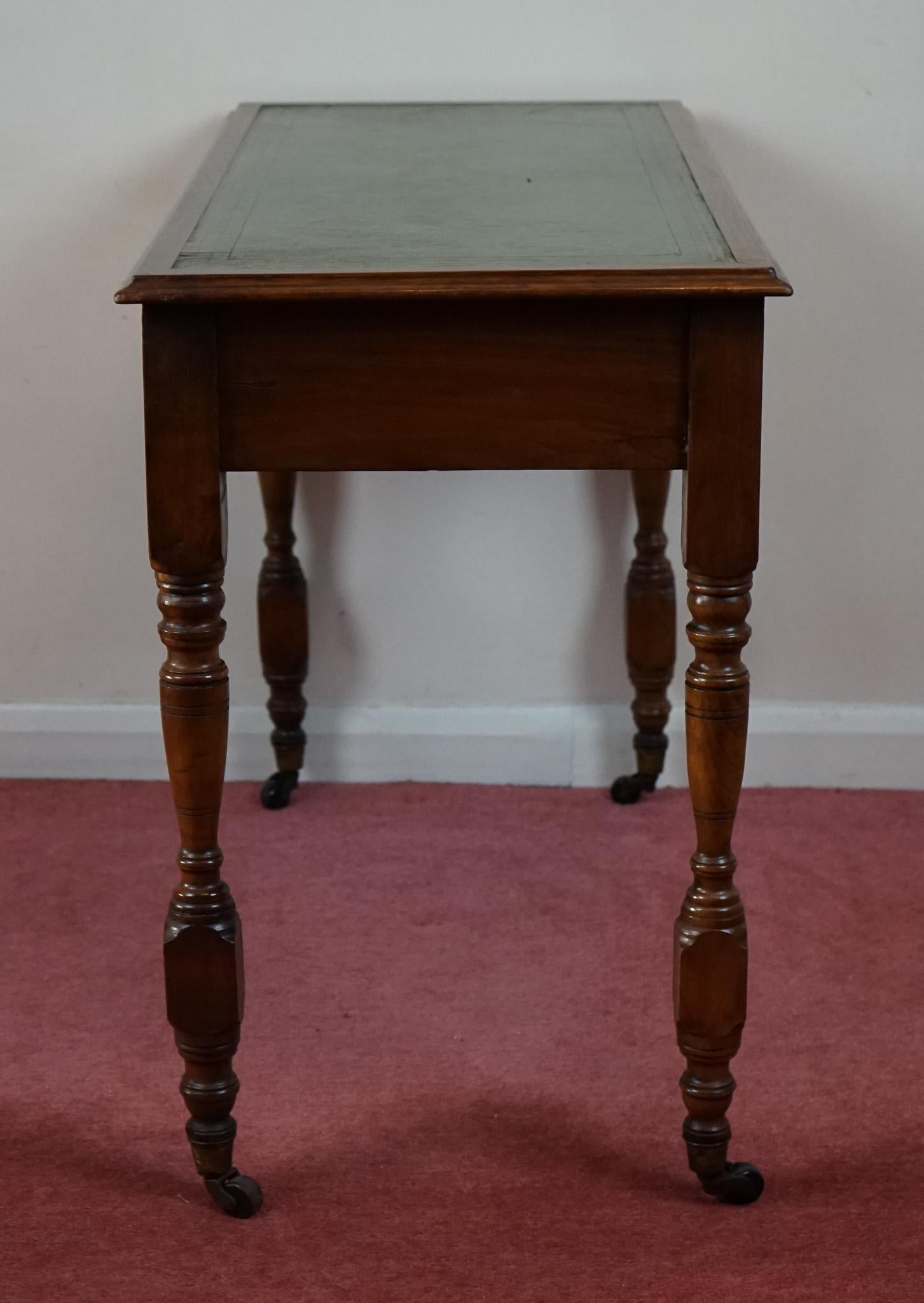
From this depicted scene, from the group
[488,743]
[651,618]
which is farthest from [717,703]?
[488,743]

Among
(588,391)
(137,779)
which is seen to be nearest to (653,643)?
(137,779)

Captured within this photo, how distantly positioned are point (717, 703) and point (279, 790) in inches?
37.2

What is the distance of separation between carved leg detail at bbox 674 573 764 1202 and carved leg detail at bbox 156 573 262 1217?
0.36 metres

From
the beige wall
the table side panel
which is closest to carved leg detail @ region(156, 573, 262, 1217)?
the table side panel

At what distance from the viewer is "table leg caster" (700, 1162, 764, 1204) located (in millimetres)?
1258

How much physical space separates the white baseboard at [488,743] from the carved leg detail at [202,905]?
2.68ft

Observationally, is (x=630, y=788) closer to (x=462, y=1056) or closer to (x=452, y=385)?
(x=462, y=1056)

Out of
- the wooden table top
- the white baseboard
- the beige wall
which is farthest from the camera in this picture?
the white baseboard

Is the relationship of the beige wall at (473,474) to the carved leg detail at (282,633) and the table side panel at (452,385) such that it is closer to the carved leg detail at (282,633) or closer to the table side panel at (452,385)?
the carved leg detail at (282,633)

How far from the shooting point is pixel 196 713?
3.85 ft

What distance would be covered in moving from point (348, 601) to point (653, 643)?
1.35ft

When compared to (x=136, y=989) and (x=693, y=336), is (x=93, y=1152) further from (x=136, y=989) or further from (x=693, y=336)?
(x=693, y=336)

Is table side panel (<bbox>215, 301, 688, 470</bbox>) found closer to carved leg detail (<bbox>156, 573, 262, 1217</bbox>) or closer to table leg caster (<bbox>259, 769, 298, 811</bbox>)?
carved leg detail (<bbox>156, 573, 262, 1217</bbox>)

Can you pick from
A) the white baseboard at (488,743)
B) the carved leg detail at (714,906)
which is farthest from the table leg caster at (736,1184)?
the white baseboard at (488,743)
